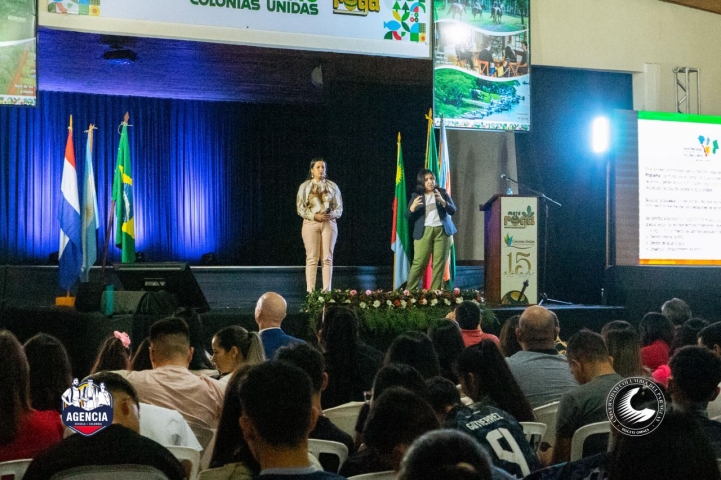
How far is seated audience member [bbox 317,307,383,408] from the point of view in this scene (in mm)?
3965

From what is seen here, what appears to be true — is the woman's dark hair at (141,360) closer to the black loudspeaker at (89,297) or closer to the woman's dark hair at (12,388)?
the woman's dark hair at (12,388)

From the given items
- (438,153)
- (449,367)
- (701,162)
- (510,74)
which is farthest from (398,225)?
(449,367)

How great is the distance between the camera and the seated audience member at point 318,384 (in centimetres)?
262

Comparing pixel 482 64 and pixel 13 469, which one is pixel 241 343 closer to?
pixel 13 469

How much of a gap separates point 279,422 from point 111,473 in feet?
1.47

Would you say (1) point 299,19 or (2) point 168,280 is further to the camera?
(1) point 299,19

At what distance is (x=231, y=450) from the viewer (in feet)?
6.92

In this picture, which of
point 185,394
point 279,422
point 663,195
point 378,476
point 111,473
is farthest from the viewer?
point 663,195

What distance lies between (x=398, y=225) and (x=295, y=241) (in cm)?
298

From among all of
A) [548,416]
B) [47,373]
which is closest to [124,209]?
[47,373]

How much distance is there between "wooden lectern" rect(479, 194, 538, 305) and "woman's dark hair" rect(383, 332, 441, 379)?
4737 mm

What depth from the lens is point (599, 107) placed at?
9.94 m

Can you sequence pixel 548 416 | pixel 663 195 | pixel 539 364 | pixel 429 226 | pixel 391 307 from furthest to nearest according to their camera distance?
pixel 663 195
pixel 429 226
pixel 391 307
pixel 539 364
pixel 548 416

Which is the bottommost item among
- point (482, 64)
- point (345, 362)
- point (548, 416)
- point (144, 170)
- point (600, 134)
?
point (548, 416)
